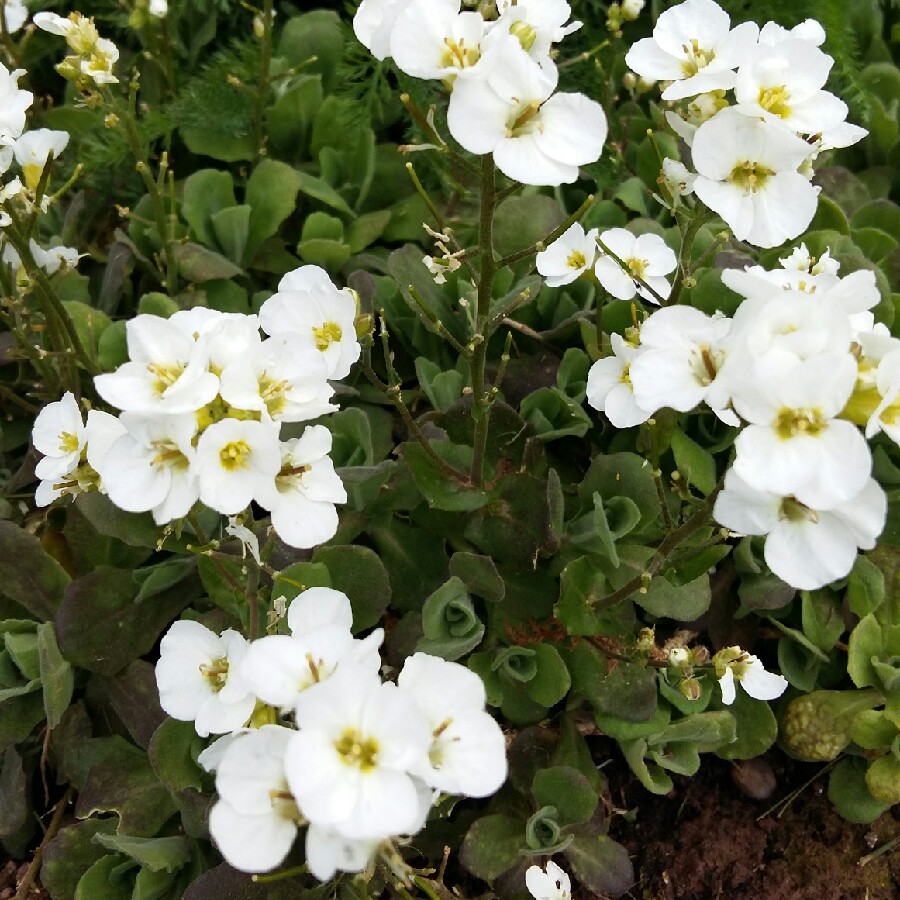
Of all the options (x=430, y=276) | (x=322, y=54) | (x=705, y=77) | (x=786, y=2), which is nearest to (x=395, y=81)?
(x=322, y=54)

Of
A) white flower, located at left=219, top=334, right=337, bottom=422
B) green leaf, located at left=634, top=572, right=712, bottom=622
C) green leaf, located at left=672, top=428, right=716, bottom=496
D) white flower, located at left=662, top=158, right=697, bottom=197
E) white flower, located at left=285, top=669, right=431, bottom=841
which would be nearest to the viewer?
white flower, located at left=285, top=669, right=431, bottom=841

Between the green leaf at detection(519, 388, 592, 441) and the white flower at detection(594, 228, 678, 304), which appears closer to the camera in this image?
the white flower at detection(594, 228, 678, 304)

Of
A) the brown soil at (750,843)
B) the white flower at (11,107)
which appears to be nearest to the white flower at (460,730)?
the brown soil at (750,843)

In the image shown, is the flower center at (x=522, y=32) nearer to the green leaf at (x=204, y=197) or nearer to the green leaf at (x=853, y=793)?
the green leaf at (x=204, y=197)

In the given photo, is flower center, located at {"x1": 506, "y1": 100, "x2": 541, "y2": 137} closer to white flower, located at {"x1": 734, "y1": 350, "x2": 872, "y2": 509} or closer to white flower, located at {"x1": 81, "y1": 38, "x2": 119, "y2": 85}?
white flower, located at {"x1": 734, "y1": 350, "x2": 872, "y2": 509}

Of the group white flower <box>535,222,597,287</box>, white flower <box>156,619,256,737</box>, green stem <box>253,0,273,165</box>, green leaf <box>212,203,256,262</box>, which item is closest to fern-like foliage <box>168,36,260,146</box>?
green stem <box>253,0,273,165</box>
